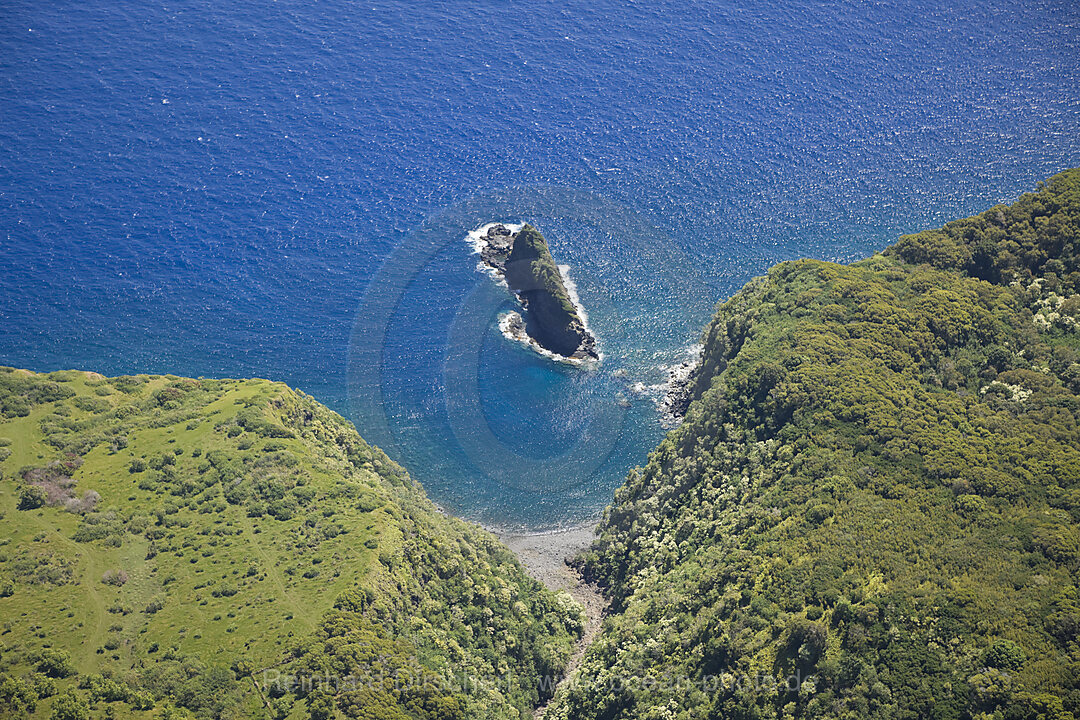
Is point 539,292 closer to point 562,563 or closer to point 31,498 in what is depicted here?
point 562,563

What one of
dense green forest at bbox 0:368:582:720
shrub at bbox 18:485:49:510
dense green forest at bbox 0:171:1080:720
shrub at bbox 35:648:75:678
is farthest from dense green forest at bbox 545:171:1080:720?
shrub at bbox 18:485:49:510

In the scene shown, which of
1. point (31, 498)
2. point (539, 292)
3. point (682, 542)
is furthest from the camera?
point (539, 292)

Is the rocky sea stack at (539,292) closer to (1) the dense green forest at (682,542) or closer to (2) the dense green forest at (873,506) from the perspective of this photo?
(2) the dense green forest at (873,506)

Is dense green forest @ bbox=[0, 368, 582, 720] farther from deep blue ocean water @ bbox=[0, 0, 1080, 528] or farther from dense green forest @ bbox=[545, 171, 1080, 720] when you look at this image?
deep blue ocean water @ bbox=[0, 0, 1080, 528]

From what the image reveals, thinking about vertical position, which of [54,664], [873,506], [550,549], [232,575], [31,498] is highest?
[550,549]

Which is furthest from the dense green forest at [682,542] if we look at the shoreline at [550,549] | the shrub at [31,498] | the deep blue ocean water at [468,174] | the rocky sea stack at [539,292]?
the rocky sea stack at [539,292]

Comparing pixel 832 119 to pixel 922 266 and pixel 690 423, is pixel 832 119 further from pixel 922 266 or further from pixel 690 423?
pixel 690 423

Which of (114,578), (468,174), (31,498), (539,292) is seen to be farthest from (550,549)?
(468,174)
